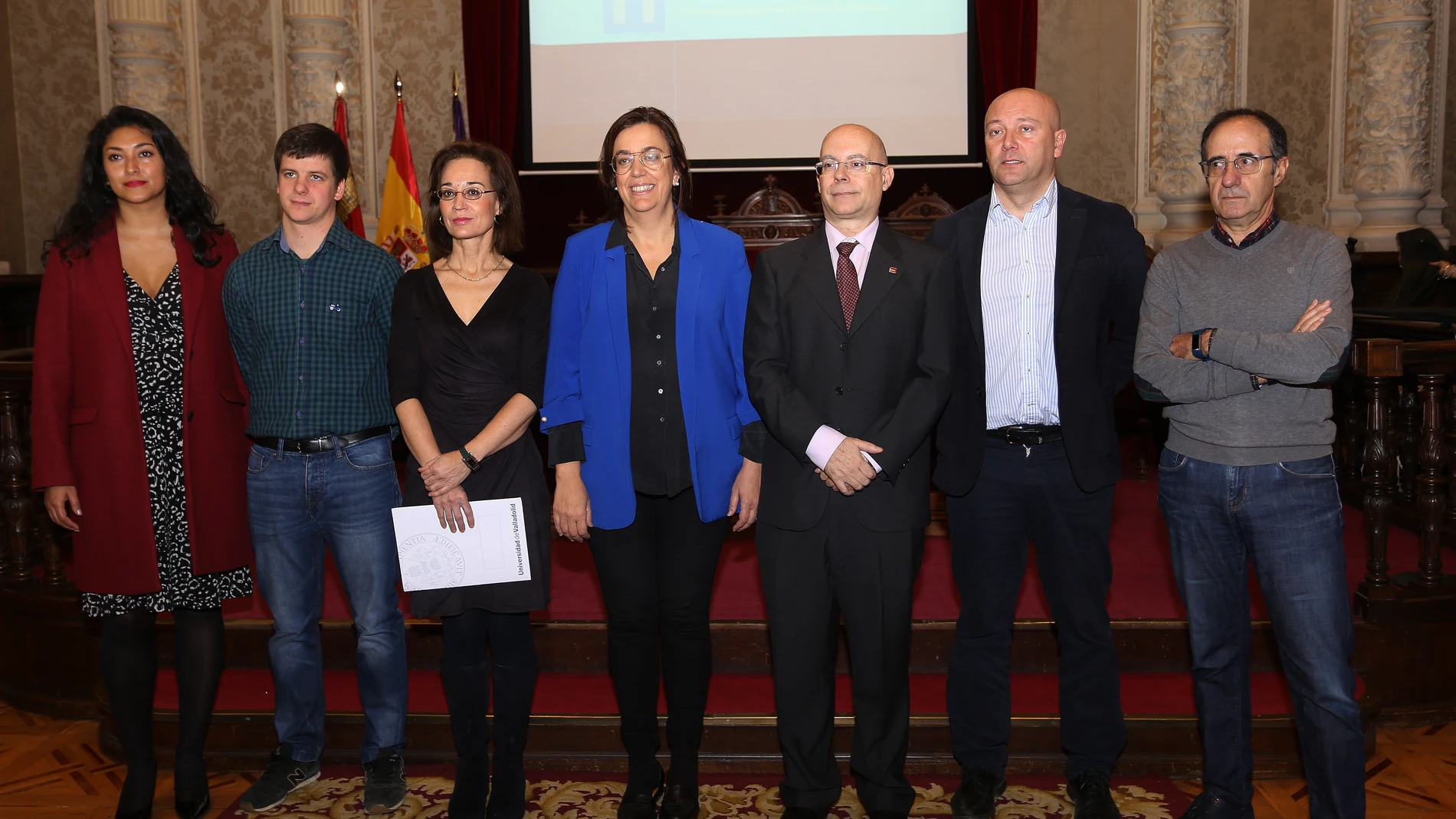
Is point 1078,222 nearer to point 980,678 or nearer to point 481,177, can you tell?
point 980,678

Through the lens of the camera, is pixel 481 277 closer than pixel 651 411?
No

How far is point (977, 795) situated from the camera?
2.59m

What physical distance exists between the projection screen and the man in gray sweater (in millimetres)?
4836

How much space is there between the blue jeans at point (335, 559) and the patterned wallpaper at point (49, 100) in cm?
535

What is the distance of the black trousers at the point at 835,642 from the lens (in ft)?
7.80

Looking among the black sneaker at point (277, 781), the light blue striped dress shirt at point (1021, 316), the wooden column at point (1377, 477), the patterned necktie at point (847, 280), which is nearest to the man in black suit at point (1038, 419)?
the light blue striped dress shirt at point (1021, 316)

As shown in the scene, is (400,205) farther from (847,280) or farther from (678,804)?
(678,804)

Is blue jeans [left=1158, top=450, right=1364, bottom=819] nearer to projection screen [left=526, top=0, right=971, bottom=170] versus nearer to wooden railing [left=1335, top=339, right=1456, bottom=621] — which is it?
wooden railing [left=1335, top=339, right=1456, bottom=621]

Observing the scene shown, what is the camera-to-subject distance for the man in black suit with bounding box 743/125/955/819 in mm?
2326

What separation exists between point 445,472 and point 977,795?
1.50 meters

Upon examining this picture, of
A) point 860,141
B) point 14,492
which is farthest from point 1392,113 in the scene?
point 14,492

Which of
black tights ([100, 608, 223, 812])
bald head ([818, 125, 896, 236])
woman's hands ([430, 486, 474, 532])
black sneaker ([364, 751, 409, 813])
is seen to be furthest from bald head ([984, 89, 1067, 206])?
black tights ([100, 608, 223, 812])

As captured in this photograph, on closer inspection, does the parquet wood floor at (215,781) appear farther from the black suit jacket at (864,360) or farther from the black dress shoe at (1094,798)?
the black suit jacket at (864,360)

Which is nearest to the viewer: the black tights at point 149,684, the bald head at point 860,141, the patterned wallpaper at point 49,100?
the bald head at point 860,141
